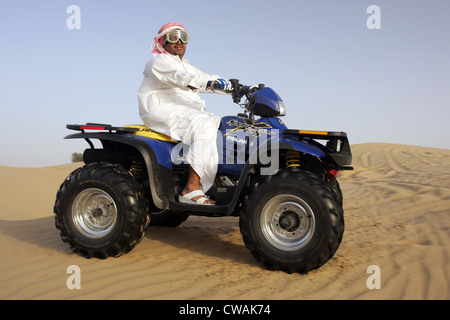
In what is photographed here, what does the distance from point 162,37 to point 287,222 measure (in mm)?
2823

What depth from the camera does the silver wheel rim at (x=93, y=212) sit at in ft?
15.5

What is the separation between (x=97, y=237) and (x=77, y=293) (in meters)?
1.06

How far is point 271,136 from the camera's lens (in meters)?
4.50

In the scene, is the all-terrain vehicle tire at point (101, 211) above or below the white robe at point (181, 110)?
below

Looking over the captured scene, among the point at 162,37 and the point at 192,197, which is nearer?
the point at 192,197

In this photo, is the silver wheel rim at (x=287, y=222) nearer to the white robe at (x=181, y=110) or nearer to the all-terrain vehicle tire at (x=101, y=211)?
the white robe at (x=181, y=110)

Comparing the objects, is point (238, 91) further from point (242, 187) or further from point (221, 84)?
point (242, 187)

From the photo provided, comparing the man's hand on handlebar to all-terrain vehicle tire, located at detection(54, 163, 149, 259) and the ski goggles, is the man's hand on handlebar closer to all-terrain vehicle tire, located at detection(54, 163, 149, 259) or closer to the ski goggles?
the ski goggles

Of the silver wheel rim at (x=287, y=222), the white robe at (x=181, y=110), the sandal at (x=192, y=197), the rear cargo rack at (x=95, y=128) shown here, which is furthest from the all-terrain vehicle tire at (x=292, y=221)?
the rear cargo rack at (x=95, y=128)

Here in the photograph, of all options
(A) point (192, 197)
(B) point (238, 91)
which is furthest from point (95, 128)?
(B) point (238, 91)

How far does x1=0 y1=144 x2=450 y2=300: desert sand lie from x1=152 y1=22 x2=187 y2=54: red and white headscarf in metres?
2.49

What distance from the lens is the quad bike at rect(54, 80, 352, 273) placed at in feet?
13.2

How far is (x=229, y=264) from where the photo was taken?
4.43 metres
